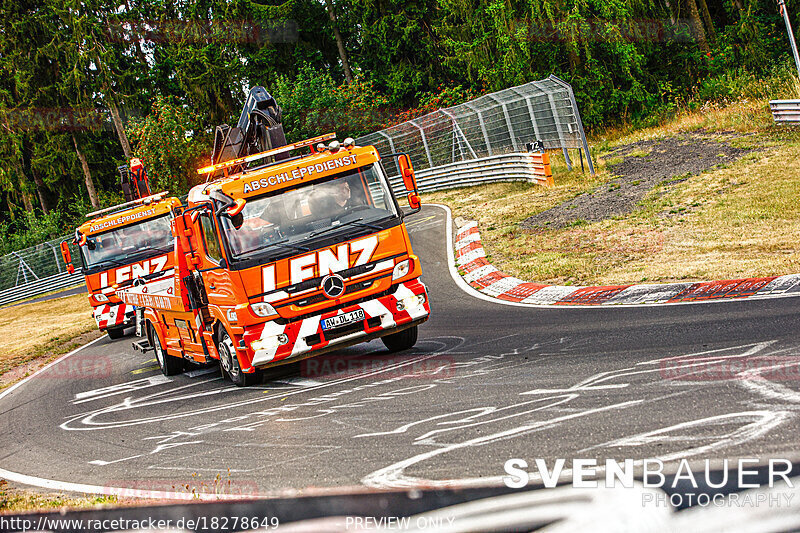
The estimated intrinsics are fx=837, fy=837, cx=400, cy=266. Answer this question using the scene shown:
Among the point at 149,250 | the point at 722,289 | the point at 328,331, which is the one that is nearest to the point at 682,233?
the point at 722,289

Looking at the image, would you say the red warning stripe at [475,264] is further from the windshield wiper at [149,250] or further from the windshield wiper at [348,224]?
the windshield wiper at [149,250]

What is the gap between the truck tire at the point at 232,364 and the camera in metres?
9.67

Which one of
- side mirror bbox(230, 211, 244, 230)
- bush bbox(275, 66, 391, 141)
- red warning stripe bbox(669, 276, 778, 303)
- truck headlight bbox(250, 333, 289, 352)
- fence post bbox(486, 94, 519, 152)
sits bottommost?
red warning stripe bbox(669, 276, 778, 303)

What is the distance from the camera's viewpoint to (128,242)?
18062 mm

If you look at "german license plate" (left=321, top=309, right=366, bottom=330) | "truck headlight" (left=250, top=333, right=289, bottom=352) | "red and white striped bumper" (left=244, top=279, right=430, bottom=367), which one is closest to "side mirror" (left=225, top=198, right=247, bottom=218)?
"red and white striped bumper" (left=244, top=279, right=430, bottom=367)

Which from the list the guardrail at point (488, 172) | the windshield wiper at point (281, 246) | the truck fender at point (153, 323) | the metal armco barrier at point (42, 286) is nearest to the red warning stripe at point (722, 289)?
the windshield wiper at point (281, 246)

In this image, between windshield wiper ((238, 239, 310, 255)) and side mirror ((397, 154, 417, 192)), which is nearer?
windshield wiper ((238, 239, 310, 255))

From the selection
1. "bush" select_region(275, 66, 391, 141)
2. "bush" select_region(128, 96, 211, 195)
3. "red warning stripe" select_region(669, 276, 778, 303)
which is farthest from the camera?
"bush" select_region(128, 96, 211, 195)

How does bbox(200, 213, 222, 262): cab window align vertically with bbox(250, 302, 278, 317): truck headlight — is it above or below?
above

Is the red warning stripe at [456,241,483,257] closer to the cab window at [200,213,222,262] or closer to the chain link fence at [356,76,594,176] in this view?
the chain link fence at [356,76,594,176]

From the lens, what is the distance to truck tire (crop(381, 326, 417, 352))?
10.2m

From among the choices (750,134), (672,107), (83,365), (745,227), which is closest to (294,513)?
(745,227)

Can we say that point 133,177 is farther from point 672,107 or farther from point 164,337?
point 672,107

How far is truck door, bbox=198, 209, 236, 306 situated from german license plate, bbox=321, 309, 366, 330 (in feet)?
3.41
